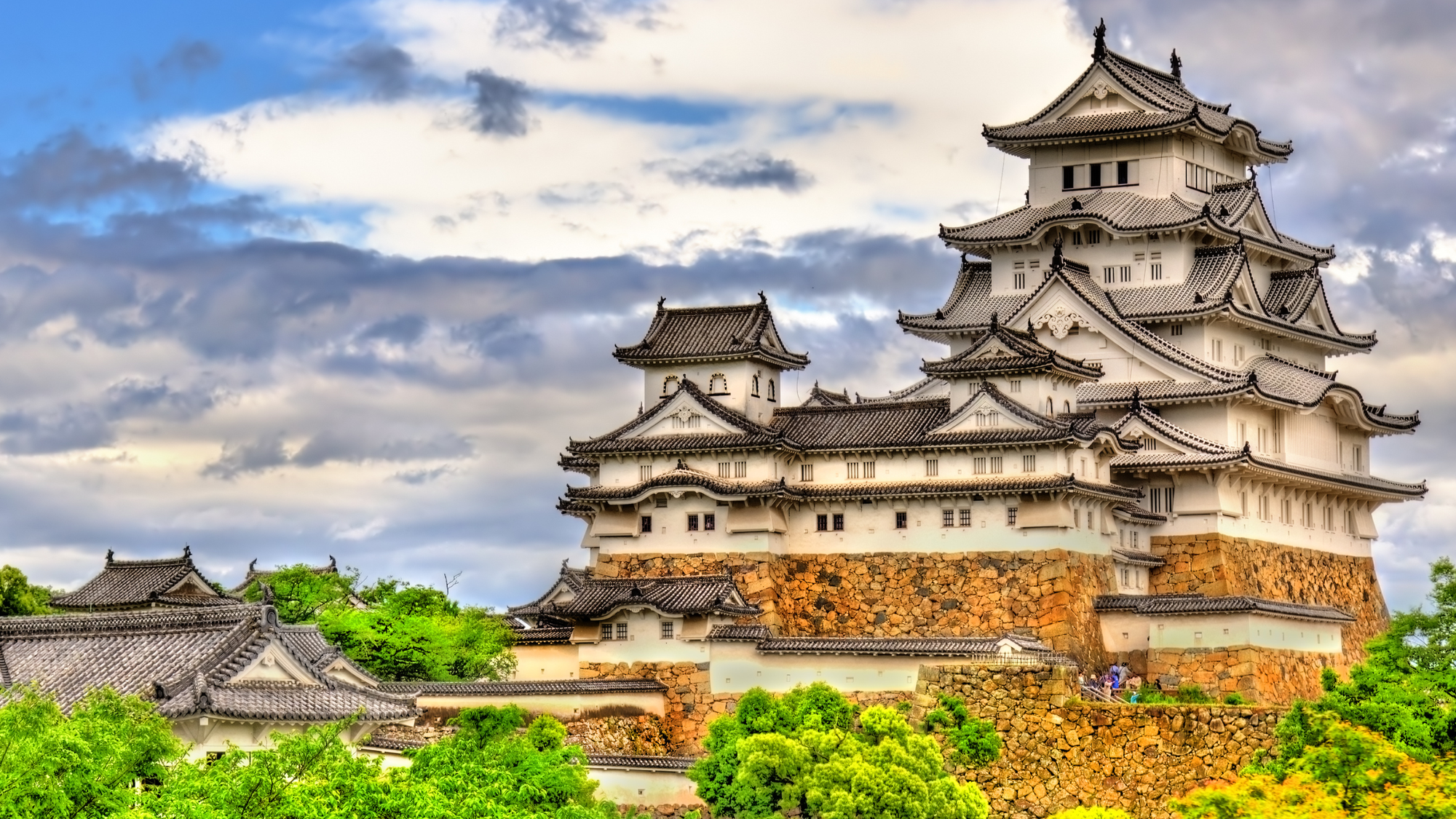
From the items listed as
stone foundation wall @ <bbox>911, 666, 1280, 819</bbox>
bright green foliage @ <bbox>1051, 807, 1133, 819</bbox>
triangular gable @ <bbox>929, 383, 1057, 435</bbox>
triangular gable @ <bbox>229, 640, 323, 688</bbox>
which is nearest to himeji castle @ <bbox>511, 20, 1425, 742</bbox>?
triangular gable @ <bbox>929, 383, 1057, 435</bbox>

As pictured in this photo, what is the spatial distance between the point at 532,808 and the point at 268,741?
Result: 5.17 m

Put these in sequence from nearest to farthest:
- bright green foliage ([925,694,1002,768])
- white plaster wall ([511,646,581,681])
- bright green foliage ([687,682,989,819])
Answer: bright green foliage ([687,682,989,819])
bright green foliage ([925,694,1002,768])
white plaster wall ([511,646,581,681])

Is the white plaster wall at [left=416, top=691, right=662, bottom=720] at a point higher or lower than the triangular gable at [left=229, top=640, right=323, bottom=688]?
higher

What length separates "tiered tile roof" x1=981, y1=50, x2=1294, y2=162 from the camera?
244ft

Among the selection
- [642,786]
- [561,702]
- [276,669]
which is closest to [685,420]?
[561,702]

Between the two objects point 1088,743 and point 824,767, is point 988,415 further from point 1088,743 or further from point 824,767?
point 824,767

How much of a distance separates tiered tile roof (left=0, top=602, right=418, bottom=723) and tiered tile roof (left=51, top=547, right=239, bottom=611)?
1664 inches

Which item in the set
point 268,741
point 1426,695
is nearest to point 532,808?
point 268,741

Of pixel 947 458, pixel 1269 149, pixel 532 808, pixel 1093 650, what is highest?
pixel 1269 149

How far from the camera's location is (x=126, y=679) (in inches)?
1651

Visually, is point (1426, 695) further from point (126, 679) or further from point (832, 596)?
point (126, 679)

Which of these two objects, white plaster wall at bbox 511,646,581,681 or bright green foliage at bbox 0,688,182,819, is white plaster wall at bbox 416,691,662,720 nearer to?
white plaster wall at bbox 511,646,581,681

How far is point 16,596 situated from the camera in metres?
84.1

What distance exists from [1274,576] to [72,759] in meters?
45.7
